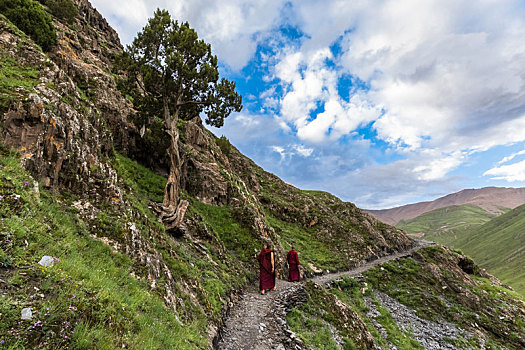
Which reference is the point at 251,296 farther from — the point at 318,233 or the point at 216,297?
the point at 318,233

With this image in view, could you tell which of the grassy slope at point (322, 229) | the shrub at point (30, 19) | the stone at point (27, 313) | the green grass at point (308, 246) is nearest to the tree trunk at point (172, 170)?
the shrub at point (30, 19)

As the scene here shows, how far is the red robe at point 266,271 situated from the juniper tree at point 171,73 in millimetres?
8864

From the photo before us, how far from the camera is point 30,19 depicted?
19.5 meters

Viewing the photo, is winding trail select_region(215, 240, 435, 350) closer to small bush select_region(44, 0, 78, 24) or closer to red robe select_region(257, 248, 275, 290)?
red robe select_region(257, 248, 275, 290)

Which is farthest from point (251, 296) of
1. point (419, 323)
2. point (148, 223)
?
point (419, 323)

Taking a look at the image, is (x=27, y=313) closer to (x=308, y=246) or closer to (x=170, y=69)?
(x=170, y=69)

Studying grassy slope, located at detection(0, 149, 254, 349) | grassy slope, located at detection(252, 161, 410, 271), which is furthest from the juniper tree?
grassy slope, located at detection(252, 161, 410, 271)

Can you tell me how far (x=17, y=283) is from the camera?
446 centimetres

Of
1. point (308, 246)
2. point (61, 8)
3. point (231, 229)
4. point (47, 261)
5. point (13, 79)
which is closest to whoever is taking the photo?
point (47, 261)

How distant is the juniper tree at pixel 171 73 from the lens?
1978cm

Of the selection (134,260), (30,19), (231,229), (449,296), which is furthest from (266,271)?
(30,19)

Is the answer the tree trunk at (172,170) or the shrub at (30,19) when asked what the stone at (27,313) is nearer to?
the tree trunk at (172,170)

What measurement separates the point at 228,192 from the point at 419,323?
25043mm

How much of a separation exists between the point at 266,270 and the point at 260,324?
5106mm
